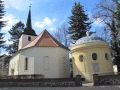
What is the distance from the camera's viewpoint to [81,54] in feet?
112

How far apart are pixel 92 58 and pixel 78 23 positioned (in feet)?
51.7

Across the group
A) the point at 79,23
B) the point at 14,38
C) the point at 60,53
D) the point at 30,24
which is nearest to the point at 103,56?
the point at 60,53

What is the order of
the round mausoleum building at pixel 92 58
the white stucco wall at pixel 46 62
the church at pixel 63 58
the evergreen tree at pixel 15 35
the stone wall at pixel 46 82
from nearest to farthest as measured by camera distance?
1. the stone wall at pixel 46 82
2. the round mausoleum building at pixel 92 58
3. the church at pixel 63 58
4. the white stucco wall at pixel 46 62
5. the evergreen tree at pixel 15 35

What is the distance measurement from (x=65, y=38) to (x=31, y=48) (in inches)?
724

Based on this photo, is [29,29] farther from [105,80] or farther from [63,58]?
[105,80]

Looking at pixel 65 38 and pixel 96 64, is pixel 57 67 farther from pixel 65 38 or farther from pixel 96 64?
pixel 65 38

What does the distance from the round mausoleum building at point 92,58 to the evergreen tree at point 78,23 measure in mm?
12684

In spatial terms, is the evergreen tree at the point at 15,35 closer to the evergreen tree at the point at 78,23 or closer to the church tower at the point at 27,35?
the church tower at the point at 27,35

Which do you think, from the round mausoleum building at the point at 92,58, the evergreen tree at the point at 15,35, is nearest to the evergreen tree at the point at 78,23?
the round mausoleum building at the point at 92,58

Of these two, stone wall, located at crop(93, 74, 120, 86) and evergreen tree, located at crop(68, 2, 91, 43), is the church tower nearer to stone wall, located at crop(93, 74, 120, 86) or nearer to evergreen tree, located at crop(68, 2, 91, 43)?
evergreen tree, located at crop(68, 2, 91, 43)

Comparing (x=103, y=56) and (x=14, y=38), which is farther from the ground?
(x=14, y=38)

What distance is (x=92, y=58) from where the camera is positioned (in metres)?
33.5

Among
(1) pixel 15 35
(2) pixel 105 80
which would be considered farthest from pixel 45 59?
(1) pixel 15 35

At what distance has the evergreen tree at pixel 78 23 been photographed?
47.4m
